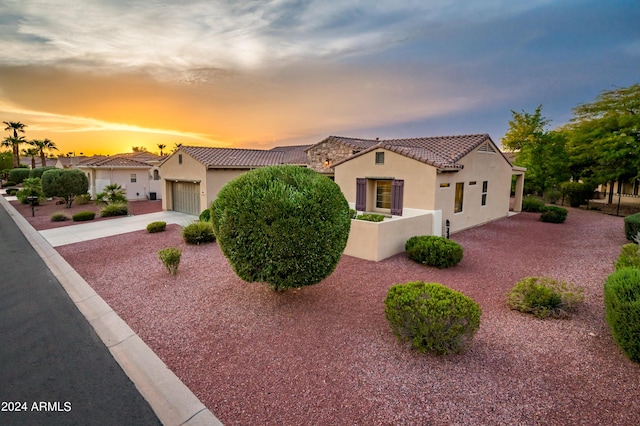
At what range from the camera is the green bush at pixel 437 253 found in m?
10.0

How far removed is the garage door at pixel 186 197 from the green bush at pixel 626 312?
20.0 m

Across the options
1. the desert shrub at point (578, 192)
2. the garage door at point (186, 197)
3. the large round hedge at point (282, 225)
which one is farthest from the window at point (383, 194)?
the desert shrub at point (578, 192)

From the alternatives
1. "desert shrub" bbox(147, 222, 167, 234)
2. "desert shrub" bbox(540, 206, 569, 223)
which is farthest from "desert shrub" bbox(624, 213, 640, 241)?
"desert shrub" bbox(147, 222, 167, 234)

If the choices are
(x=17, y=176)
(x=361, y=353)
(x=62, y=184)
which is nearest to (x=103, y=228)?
(x=62, y=184)

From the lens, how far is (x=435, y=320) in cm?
499

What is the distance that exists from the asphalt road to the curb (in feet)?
0.38

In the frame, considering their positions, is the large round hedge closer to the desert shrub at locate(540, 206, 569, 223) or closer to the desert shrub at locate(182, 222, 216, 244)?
the desert shrub at locate(182, 222, 216, 244)

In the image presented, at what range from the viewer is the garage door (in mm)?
20744

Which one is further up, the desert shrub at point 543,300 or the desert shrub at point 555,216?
the desert shrub at point 555,216

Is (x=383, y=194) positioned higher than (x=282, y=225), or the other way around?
(x=383, y=194)

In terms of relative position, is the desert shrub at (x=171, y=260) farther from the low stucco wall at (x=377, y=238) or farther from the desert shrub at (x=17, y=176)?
the desert shrub at (x=17, y=176)

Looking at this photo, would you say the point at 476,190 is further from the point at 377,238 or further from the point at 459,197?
the point at 377,238

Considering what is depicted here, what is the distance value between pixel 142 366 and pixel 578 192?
3239 cm

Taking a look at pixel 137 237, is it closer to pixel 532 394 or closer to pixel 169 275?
pixel 169 275
